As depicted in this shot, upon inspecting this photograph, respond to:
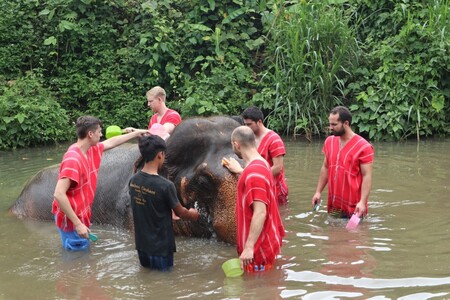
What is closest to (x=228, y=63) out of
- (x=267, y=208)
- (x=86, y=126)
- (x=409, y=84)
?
(x=409, y=84)

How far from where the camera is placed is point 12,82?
13.4 meters

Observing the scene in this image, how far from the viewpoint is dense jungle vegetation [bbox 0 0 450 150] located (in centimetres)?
1248

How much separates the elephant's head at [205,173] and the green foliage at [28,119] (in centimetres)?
648

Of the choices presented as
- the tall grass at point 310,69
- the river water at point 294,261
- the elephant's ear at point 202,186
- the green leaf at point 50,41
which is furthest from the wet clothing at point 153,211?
the green leaf at point 50,41

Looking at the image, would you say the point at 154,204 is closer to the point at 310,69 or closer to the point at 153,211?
the point at 153,211

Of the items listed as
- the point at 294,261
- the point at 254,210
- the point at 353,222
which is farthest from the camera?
the point at 353,222

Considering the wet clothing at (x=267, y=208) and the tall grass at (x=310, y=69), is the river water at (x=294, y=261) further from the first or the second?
the tall grass at (x=310, y=69)

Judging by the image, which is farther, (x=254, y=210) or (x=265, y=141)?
(x=265, y=141)

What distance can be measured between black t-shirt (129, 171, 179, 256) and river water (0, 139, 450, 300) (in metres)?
0.28

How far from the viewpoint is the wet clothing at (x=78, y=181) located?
577cm

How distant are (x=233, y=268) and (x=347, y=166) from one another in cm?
191

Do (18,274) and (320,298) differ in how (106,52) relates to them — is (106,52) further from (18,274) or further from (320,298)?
(320,298)

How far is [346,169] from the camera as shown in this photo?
666cm

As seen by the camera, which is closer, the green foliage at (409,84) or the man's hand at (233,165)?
the man's hand at (233,165)
